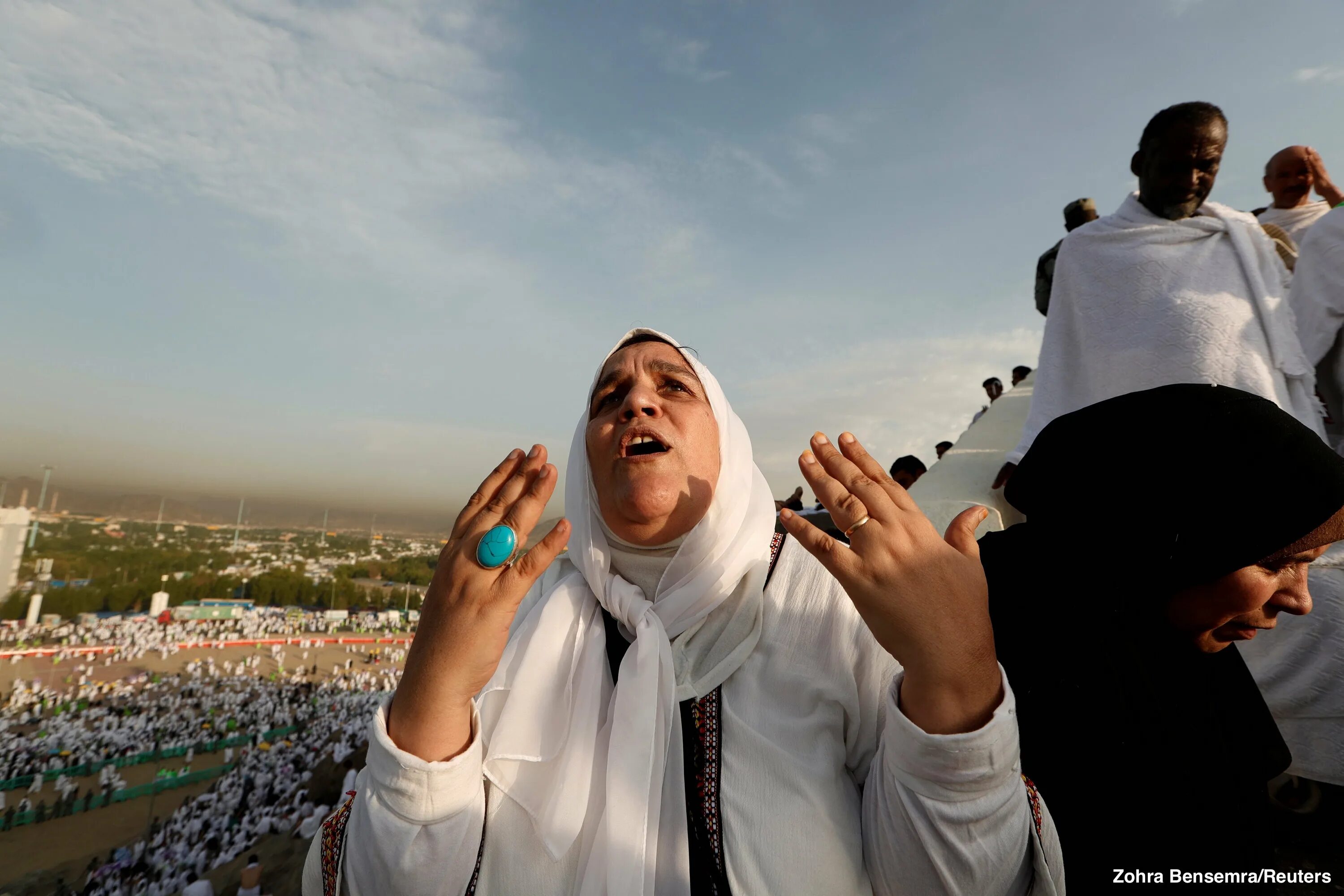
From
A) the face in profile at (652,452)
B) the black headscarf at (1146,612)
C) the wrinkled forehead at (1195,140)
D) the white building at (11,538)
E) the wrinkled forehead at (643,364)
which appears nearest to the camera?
the black headscarf at (1146,612)

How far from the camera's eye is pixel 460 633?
1.11 metres

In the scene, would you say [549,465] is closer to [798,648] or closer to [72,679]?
[798,648]

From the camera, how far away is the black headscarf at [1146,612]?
4.48 ft

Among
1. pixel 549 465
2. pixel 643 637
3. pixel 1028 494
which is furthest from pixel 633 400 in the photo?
pixel 1028 494

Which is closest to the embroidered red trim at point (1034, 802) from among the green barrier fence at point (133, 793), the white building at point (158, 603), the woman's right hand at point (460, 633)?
the woman's right hand at point (460, 633)

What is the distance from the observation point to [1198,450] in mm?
1425

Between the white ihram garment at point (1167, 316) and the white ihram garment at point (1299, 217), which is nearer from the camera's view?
the white ihram garment at point (1167, 316)

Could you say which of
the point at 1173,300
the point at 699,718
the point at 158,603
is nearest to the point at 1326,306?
the point at 1173,300

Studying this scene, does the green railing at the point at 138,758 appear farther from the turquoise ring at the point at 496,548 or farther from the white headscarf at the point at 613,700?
the turquoise ring at the point at 496,548

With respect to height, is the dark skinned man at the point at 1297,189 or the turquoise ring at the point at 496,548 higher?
the dark skinned man at the point at 1297,189

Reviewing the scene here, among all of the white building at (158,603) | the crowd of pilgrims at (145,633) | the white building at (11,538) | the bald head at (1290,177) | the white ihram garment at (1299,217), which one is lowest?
the crowd of pilgrims at (145,633)

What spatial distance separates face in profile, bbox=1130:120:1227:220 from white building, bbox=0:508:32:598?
57.3 meters

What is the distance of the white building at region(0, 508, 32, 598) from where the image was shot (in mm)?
38281

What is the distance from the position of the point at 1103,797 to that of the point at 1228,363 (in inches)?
78.2
